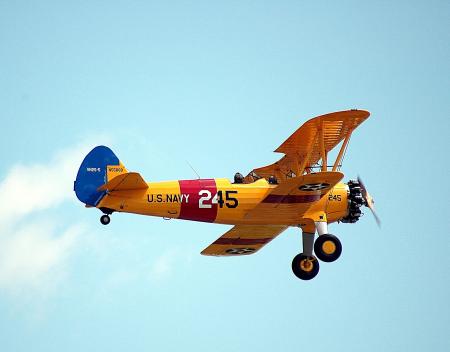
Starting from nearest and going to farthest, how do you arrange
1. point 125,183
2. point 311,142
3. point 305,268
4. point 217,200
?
point 125,183
point 217,200
point 311,142
point 305,268

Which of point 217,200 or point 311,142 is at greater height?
point 311,142

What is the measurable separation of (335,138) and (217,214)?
10.1 ft

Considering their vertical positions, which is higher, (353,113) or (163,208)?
(353,113)

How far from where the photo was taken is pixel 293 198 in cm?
2269

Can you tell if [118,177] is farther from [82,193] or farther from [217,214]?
[217,214]

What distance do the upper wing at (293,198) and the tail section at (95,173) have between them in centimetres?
290

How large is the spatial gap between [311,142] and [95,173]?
4641 mm

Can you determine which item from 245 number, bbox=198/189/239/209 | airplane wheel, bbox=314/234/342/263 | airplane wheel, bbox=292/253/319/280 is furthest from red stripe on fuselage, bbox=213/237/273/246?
245 number, bbox=198/189/239/209

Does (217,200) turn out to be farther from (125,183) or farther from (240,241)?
(240,241)

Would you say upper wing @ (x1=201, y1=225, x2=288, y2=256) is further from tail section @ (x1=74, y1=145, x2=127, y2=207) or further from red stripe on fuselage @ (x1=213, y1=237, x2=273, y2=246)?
tail section @ (x1=74, y1=145, x2=127, y2=207)

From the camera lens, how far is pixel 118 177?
2170 cm

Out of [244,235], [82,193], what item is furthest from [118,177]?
[244,235]

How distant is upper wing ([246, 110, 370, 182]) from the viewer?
891 inches

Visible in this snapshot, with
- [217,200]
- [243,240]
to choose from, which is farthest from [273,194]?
[243,240]
